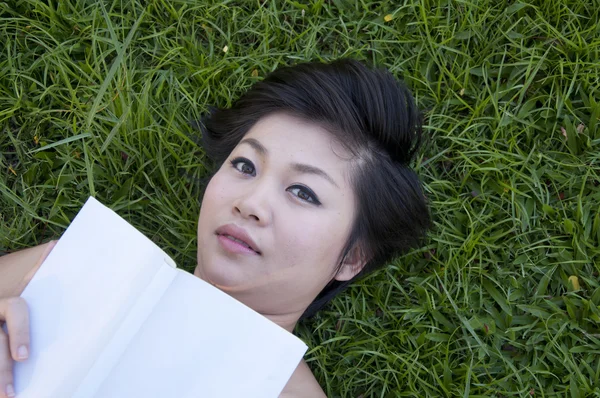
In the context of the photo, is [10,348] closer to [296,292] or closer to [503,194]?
[296,292]

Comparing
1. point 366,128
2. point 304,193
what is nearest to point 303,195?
point 304,193

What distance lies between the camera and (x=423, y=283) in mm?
2688

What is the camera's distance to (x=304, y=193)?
209cm

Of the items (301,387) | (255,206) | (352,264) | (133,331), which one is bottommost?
(301,387)

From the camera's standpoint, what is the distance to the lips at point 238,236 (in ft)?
6.54

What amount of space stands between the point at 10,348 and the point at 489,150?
231 cm

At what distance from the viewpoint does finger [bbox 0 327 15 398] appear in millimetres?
1682

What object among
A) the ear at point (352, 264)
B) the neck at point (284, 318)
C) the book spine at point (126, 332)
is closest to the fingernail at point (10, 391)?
the book spine at point (126, 332)

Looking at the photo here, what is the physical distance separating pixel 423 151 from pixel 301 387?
53.5 inches

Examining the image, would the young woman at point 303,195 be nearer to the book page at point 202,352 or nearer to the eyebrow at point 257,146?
the eyebrow at point 257,146

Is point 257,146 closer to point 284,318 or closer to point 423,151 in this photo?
point 284,318

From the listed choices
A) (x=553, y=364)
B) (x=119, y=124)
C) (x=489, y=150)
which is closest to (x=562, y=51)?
(x=489, y=150)

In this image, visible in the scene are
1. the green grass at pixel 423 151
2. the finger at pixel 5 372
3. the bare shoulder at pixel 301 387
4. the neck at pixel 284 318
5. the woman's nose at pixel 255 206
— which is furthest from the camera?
the green grass at pixel 423 151

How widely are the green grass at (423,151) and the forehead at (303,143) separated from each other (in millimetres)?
706
